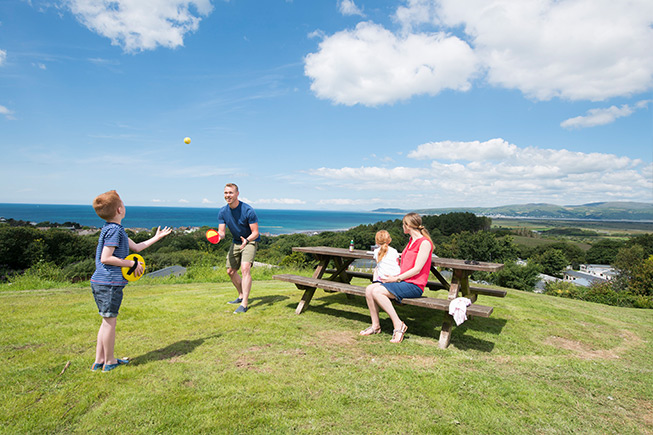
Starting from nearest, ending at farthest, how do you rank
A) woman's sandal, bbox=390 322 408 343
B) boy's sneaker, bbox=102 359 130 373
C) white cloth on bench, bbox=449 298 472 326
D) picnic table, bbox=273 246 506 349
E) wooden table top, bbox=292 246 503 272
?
1. boy's sneaker, bbox=102 359 130 373
2. white cloth on bench, bbox=449 298 472 326
3. picnic table, bbox=273 246 506 349
4. woman's sandal, bbox=390 322 408 343
5. wooden table top, bbox=292 246 503 272

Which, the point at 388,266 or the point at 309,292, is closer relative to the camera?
the point at 388,266

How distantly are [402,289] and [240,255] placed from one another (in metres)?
2.84

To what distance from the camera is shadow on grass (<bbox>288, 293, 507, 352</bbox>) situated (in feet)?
14.5

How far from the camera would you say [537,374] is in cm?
350

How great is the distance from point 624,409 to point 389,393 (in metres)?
2.05

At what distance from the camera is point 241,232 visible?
561cm

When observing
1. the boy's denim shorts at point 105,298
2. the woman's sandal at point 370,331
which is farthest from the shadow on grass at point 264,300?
the boy's denim shorts at point 105,298

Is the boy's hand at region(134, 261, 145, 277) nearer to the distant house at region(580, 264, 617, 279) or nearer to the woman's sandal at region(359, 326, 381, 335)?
the woman's sandal at region(359, 326, 381, 335)

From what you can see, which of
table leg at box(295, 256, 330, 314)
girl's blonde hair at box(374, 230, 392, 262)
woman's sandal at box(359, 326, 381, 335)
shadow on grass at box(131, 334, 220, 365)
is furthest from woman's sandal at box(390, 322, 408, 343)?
shadow on grass at box(131, 334, 220, 365)

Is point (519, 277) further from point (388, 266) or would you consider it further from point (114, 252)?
point (114, 252)

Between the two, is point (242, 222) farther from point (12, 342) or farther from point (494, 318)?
point (494, 318)

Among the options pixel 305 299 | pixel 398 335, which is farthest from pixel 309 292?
pixel 398 335

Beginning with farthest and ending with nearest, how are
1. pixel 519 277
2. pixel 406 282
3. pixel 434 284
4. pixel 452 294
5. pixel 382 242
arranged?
pixel 519 277 → pixel 434 284 → pixel 382 242 → pixel 452 294 → pixel 406 282

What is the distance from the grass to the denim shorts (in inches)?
23.7
